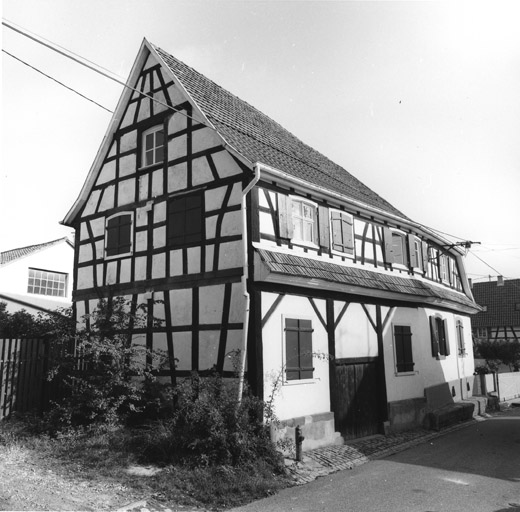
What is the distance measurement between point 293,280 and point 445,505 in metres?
5.06

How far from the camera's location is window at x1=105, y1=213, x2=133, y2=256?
43.9 ft

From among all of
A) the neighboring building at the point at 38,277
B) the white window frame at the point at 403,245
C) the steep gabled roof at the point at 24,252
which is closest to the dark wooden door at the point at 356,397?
the white window frame at the point at 403,245

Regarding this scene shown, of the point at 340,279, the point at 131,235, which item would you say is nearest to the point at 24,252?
the point at 131,235

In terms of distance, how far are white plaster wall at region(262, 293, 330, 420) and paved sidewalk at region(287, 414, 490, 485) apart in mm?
939

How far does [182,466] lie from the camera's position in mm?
8641

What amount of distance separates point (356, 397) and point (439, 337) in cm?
617

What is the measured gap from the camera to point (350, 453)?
36.5 ft

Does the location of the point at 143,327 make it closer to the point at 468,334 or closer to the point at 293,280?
the point at 293,280

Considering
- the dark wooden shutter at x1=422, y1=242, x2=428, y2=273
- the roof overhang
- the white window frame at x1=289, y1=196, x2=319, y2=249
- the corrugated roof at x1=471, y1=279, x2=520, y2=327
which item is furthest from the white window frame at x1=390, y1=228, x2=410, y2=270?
the corrugated roof at x1=471, y1=279, x2=520, y2=327

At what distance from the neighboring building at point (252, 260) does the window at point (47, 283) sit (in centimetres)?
1093

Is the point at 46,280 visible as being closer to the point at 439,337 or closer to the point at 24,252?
the point at 24,252

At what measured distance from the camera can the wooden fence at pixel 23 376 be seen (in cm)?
1109

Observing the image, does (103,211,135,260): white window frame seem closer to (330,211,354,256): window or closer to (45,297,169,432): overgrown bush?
(45,297,169,432): overgrown bush

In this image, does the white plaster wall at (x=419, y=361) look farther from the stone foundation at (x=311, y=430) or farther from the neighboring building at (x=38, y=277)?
the neighboring building at (x=38, y=277)
